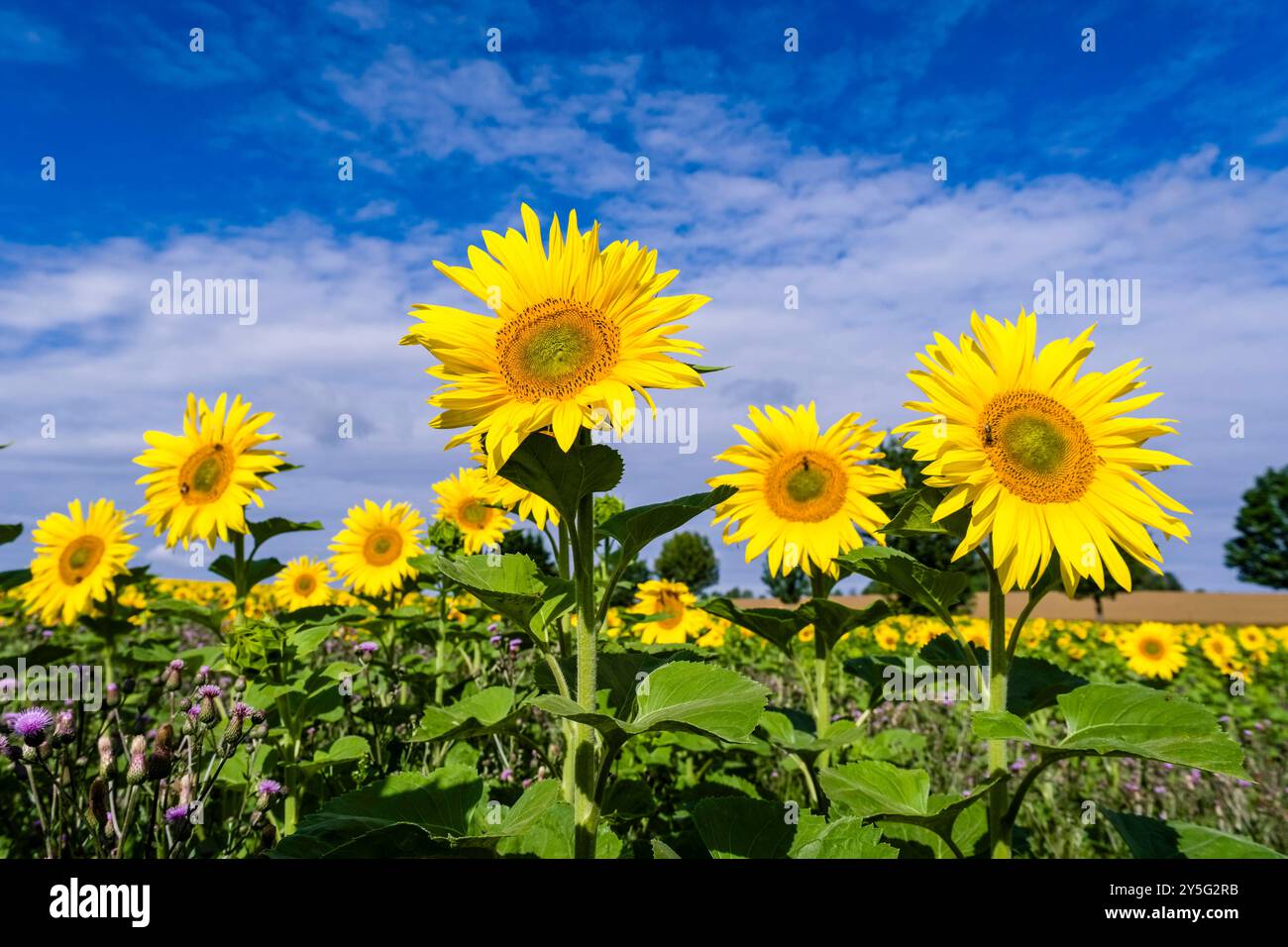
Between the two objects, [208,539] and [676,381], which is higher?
[676,381]

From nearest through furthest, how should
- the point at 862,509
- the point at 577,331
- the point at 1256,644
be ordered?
the point at 577,331 → the point at 862,509 → the point at 1256,644

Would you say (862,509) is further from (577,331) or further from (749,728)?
(749,728)

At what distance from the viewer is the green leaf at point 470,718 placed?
262 cm

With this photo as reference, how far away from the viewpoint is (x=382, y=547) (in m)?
6.64

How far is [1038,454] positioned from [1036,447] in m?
0.03

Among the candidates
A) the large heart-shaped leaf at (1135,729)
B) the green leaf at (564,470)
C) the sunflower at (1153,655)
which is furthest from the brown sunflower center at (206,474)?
the sunflower at (1153,655)

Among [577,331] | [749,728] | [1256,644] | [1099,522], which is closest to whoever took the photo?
[749,728]

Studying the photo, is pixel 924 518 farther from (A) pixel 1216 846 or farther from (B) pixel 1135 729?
(A) pixel 1216 846

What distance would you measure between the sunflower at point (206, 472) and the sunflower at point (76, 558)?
4.92 feet
